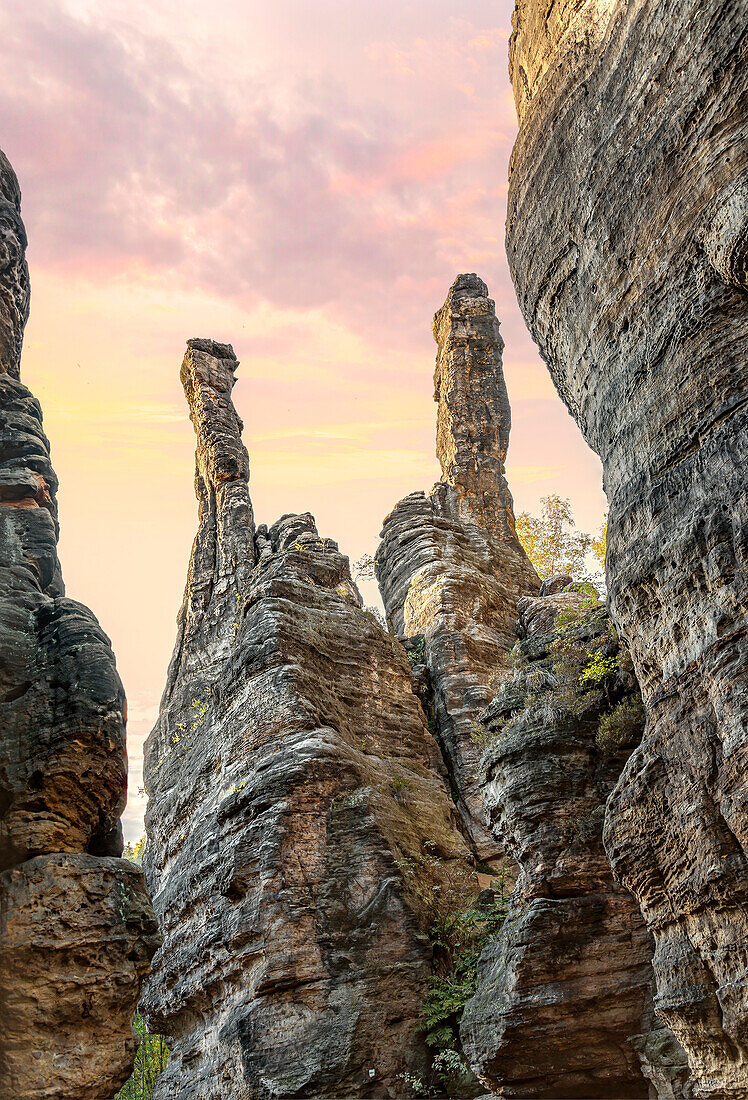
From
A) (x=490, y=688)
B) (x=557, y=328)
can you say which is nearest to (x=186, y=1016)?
(x=490, y=688)

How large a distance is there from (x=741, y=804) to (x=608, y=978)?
5.54m

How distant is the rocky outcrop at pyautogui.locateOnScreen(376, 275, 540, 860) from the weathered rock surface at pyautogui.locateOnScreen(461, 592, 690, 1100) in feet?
9.71

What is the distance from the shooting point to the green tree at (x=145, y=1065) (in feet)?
84.8

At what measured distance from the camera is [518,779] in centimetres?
1375

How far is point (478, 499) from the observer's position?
3472cm

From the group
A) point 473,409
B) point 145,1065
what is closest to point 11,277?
point 473,409

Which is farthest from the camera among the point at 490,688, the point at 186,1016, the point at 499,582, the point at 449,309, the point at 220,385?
the point at 220,385

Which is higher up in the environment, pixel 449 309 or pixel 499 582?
pixel 449 309

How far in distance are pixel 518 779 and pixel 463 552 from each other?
16.2 m

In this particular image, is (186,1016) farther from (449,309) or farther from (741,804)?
(449,309)

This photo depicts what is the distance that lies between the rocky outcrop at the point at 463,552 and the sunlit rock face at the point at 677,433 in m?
6.97

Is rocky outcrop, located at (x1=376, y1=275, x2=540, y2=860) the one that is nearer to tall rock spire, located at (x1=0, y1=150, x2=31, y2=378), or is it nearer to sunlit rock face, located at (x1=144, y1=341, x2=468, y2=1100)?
sunlit rock face, located at (x1=144, y1=341, x2=468, y2=1100)

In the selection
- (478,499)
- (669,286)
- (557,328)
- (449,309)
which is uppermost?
(449,309)

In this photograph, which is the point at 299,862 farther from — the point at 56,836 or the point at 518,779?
the point at 56,836
